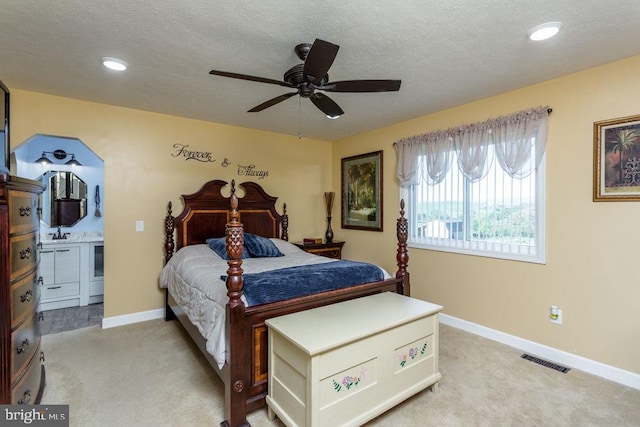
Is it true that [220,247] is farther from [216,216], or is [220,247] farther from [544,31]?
[544,31]

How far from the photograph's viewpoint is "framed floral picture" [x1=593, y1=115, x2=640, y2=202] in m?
2.36

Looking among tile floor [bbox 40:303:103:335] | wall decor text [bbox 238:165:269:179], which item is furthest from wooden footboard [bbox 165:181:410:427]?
wall decor text [bbox 238:165:269:179]

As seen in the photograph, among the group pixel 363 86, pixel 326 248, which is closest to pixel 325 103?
pixel 363 86

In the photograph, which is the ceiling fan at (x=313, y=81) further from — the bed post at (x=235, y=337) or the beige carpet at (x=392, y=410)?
the beige carpet at (x=392, y=410)

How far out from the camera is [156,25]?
197 cm

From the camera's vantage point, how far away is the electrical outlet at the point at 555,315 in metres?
2.76

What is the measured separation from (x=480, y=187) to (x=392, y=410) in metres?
2.38

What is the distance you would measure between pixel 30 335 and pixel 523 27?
3.59 meters

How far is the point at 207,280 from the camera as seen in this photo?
2488 millimetres

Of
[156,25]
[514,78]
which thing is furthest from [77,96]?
[514,78]

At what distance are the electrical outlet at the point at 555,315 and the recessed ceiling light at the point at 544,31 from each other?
7.26ft

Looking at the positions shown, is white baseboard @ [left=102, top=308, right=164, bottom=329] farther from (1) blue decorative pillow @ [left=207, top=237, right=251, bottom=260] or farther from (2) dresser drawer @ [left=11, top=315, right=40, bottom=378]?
(2) dresser drawer @ [left=11, top=315, right=40, bottom=378]

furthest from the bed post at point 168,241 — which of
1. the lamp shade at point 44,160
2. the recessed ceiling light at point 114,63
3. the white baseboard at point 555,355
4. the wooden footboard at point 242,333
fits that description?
the white baseboard at point 555,355

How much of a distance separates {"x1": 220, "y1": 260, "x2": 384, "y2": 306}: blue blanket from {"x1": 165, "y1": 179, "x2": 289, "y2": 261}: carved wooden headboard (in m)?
1.78
